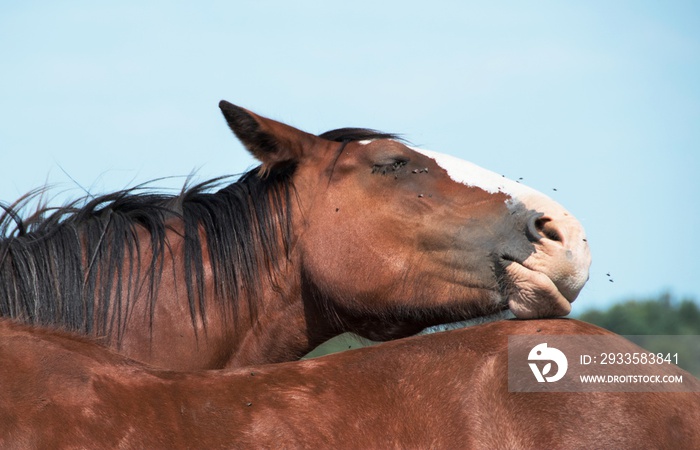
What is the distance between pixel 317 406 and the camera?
10.3 feet

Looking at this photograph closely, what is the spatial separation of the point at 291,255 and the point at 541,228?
1350 mm

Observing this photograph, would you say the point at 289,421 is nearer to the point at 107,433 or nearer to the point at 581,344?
the point at 107,433

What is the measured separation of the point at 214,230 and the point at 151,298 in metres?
0.53

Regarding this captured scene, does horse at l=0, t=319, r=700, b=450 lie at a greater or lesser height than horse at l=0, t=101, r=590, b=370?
lesser

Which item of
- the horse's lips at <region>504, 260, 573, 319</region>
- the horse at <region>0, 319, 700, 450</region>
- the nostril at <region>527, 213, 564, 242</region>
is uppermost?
the nostril at <region>527, 213, 564, 242</region>

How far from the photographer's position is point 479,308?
454 cm

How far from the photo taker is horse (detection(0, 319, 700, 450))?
3008 millimetres

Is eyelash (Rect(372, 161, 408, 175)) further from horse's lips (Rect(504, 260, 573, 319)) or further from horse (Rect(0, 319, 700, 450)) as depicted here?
horse (Rect(0, 319, 700, 450))

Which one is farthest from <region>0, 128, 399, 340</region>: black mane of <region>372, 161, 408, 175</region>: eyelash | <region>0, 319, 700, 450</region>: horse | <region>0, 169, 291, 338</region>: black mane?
<region>0, 319, 700, 450</region>: horse

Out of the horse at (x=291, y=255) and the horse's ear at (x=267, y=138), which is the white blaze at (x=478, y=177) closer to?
the horse at (x=291, y=255)

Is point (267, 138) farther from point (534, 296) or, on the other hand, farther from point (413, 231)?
point (534, 296)

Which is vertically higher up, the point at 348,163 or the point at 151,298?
the point at 348,163

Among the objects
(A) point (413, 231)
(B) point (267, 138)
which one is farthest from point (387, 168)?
(B) point (267, 138)

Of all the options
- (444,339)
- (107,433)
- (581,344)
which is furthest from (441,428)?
(107,433)
